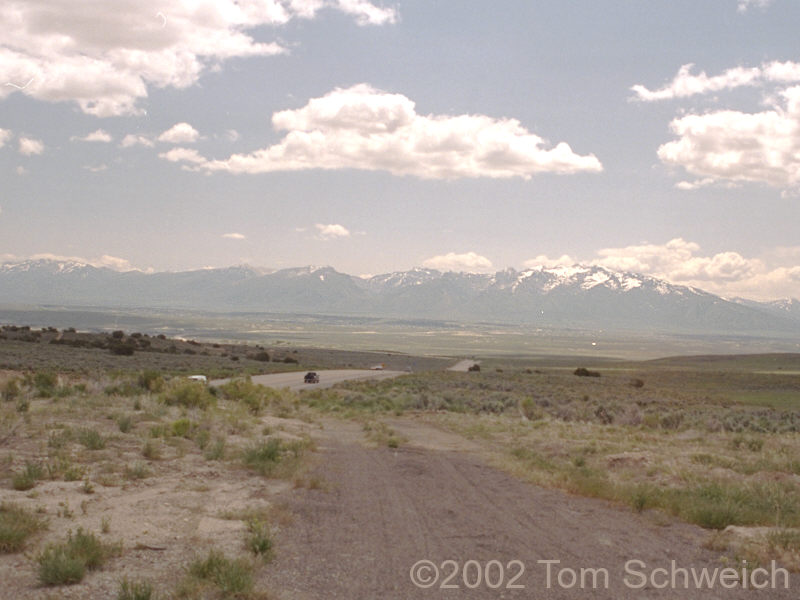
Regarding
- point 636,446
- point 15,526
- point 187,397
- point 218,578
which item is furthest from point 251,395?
point 218,578

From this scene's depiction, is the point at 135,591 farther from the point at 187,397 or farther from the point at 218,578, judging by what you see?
the point at 187,397

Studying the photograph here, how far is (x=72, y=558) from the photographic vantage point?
7566 millimetres

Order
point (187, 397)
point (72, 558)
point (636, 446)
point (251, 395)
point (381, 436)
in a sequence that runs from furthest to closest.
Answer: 1. point (251, 395)
2. point (187, 397)
3. point (381, 436)
4. point (636, 446)
5. point (72, 558)

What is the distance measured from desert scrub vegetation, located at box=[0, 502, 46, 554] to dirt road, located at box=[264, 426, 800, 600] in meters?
3.21

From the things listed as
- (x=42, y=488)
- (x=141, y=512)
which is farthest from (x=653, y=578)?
(x=42, y=488)

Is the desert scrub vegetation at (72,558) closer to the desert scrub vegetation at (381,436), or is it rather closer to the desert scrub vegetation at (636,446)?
the desert scrub vegetation at (636,446)

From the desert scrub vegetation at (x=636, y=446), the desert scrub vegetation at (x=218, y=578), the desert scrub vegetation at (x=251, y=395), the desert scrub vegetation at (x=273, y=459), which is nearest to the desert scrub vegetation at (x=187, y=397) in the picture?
the desert scrub vegetation at (x=251, y=395)

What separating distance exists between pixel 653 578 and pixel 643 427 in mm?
21284

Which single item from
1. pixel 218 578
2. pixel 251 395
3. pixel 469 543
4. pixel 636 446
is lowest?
pixel 251 395

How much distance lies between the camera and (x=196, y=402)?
86.6 ft

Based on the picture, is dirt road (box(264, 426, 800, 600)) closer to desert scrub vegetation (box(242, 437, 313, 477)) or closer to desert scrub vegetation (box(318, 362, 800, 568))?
desert scrub vegetation (box(242, 437, 313, 477))

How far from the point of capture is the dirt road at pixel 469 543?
7.70m

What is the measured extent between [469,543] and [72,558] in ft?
16.8

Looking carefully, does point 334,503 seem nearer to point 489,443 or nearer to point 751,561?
point 751,561
